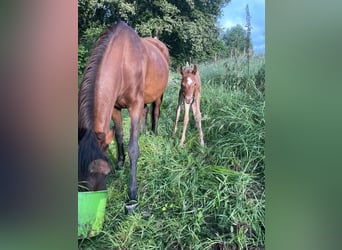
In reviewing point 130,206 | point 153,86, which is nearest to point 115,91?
point 153,86

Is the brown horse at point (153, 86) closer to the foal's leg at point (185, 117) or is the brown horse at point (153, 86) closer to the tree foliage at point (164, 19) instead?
the tree foliage at point (164, 19)

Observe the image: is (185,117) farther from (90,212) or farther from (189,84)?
(90,212)

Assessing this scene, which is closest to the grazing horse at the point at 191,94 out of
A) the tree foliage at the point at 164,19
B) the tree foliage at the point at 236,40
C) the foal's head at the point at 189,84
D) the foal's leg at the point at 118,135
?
the foal's head at the point at 189,84

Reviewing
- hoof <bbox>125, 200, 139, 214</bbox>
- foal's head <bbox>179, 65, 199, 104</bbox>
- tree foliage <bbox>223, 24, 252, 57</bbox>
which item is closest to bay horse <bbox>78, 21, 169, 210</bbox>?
hoof <bbox>125, 200, 139, 214</bbox>

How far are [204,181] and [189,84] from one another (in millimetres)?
790

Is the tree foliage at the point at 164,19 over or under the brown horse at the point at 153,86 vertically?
over

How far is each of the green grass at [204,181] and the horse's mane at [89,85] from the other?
290mm

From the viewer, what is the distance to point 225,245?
413cm

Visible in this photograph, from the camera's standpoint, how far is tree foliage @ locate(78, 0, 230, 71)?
4.22 meters

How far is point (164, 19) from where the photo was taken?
427 cm

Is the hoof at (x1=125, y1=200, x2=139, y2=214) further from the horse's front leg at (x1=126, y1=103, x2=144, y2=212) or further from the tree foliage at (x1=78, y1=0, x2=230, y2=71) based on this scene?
the tree foliage at (x1=78, y1=0, x2=230, y2=71)

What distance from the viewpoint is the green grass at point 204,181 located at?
4.16m
